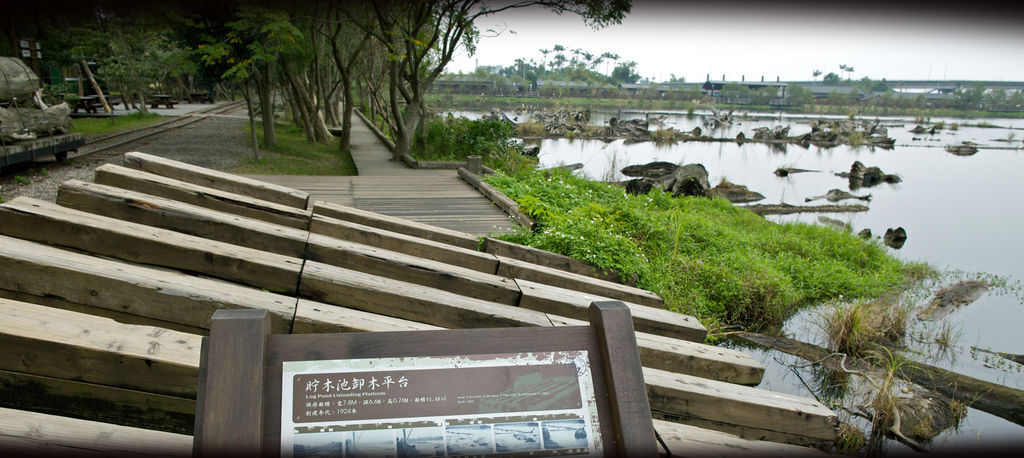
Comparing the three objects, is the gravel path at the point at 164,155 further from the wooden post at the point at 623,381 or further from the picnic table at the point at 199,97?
the picnic table at the point at 199,97

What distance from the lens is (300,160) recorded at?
13.9 metres

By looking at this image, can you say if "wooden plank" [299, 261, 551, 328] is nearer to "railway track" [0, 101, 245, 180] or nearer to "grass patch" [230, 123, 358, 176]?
"railway track" [0, 101, 245, 180]

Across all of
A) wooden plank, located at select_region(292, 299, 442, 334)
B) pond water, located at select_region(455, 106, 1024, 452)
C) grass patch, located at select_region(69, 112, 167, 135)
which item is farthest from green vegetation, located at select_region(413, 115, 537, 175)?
grass patch, located at select_region(69, 112, 167, 135)

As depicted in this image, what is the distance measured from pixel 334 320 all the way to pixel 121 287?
79 centimetres

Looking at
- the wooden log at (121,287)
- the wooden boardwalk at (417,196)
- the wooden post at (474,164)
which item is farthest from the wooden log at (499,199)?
the wooden log at (121,287)

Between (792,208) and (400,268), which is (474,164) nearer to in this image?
(400,268)

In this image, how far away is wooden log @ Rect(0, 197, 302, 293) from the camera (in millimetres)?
2488

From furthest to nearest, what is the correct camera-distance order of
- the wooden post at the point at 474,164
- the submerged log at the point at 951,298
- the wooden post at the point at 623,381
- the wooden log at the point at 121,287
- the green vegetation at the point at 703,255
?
the wooden post at the point at 474,164 < the submerged log at the point at 951,298 < the green vegetation at the point at 703,255 < the wooden log at the point at 121,287 < the wooden post at the point at 623,381

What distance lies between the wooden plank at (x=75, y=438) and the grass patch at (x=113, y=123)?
17634 millimetres

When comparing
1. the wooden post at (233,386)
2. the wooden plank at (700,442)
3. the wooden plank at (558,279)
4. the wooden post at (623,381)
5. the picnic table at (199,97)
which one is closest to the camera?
the wooden post at (233,386)

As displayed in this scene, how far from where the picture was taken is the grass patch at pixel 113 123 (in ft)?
56.1

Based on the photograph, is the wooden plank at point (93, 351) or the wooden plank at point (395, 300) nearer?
the wooden plank at point (93, 351)

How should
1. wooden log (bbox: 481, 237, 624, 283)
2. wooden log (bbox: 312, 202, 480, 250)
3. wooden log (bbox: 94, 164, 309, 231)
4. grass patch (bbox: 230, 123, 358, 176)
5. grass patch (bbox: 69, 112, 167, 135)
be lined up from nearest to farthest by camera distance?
wooden log (bbox: 94, 164, 309, 231) → wooden log (bbox: 312, 202, 480, 250) → wooden log (bbox: 481, 237, 624, 283) → grass patch (bbox: 230, 123, 358, 176) → grass patch (bbox: 69, 112, 167, 135)

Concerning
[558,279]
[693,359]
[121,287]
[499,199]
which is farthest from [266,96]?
[693,359]
